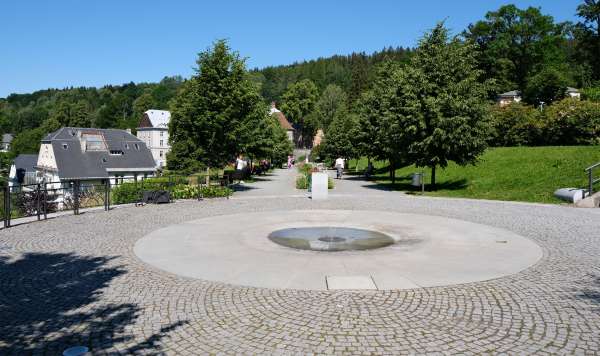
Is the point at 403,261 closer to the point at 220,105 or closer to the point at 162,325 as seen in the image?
the point at 162,325

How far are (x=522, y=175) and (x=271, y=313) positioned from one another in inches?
964

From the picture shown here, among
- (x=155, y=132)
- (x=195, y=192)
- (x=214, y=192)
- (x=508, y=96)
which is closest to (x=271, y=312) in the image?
(x=195, y=192)

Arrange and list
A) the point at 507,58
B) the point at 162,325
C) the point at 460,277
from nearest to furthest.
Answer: the point at 162,325, the point at 460,277, the point at 507,58

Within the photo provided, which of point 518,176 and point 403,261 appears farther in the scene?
point 518,176

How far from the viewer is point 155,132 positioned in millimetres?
108312

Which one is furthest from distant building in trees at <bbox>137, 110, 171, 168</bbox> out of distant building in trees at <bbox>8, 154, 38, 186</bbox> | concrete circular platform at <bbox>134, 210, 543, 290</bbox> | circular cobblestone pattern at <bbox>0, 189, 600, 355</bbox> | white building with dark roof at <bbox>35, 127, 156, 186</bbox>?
circular cobblestone pattern at <bbox>0, 189, 600, 355</bbox>

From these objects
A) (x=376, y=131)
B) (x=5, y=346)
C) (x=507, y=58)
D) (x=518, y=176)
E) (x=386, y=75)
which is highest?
(x=507, y=58)

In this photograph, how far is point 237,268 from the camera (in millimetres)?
9281

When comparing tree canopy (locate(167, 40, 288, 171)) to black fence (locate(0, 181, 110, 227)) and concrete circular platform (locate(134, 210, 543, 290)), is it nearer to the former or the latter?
black fence (locate(0, 181, 110, 227))

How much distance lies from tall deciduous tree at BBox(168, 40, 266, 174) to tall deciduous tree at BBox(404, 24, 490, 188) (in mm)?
9529

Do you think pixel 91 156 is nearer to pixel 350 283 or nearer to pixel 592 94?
pixel 592 94

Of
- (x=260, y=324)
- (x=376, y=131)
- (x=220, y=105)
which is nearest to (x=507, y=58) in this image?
(x=376, y=131)

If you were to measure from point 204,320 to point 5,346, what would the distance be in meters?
2.50

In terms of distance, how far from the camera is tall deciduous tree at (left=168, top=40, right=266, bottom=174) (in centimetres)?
2506
